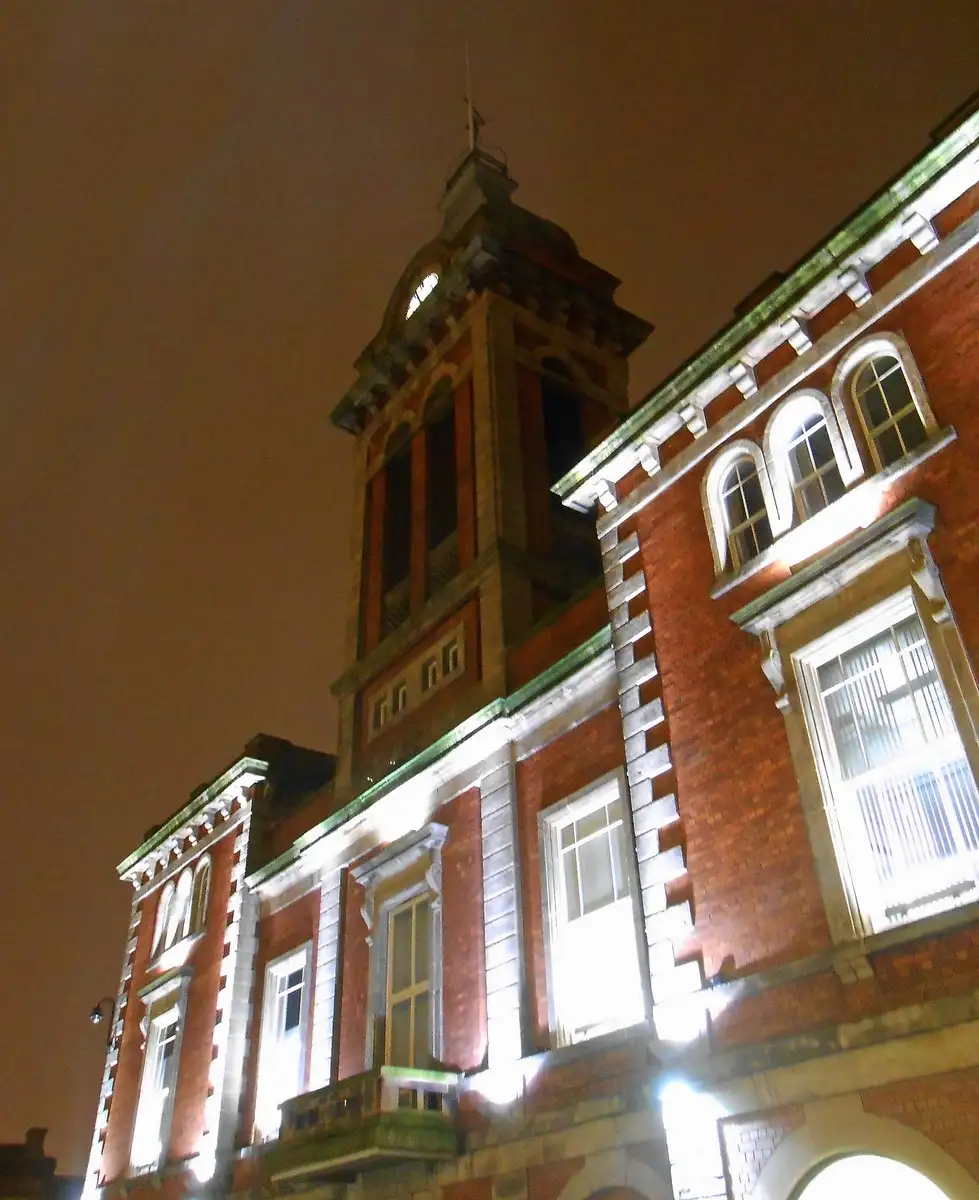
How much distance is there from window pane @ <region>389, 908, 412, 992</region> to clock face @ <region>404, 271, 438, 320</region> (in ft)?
49.2

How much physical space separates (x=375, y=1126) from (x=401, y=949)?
3.87m

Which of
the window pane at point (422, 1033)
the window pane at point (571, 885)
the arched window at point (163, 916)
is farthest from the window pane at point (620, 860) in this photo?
the arched window at point (163, 916)

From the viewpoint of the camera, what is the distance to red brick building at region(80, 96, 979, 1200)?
31.5ft

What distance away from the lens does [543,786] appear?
15.1m

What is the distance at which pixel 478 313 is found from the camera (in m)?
23.2

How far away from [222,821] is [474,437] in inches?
427

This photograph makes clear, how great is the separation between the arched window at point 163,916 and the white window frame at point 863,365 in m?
20.8

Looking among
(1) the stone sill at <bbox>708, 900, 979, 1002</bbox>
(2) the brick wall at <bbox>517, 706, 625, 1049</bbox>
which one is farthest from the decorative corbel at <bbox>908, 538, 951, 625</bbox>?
(2) the brick wall at <bbox>517, 706, 625, 1049</bbox>

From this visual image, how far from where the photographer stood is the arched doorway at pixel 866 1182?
28.8ft

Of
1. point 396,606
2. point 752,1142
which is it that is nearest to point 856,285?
point 752,1142

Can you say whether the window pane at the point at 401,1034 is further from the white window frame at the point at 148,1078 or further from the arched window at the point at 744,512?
the arched window at the point at 744,512

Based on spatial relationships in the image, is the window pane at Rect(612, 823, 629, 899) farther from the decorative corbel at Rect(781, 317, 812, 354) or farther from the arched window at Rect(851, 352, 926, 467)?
the decorative corbel at Rect(781, 317, 812, 354)

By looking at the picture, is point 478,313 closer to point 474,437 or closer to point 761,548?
point 474,437

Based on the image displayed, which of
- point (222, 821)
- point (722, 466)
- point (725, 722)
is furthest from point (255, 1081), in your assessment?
point (722, 466)
